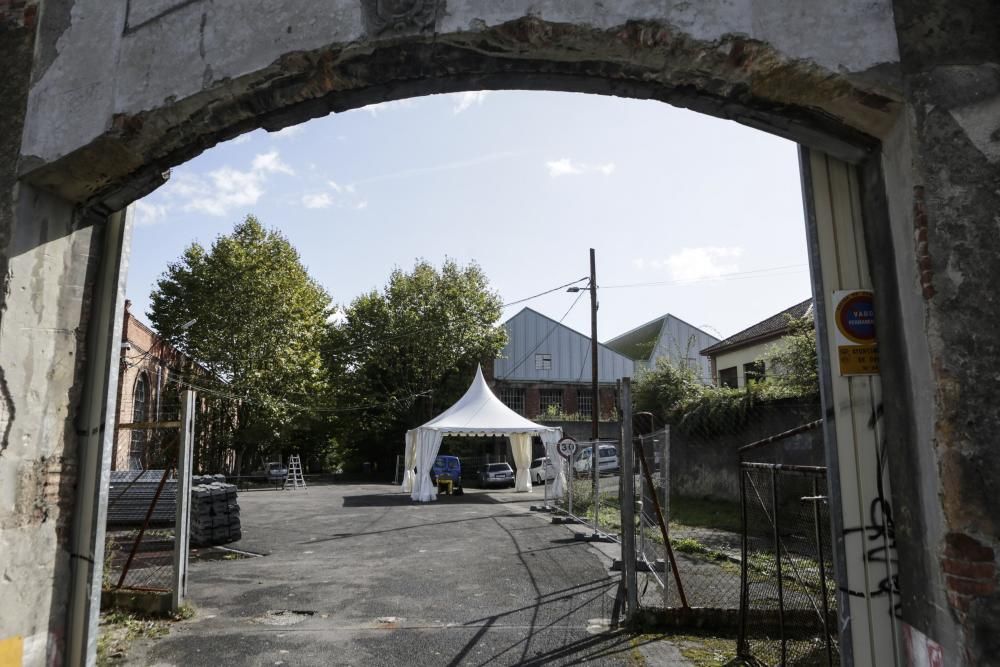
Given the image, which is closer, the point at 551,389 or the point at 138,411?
the point at 138,411

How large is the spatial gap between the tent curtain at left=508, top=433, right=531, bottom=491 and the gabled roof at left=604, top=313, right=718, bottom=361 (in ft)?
58.2

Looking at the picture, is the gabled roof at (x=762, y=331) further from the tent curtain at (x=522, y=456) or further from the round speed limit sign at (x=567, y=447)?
the round speed limit sign at (x=567, y=447)

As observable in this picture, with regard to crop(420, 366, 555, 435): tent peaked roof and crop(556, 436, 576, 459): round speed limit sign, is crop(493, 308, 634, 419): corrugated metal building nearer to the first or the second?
crop(420, 366, 555, 435): tent peaked roof

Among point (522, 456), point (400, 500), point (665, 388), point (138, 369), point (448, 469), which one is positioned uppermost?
point (138, 369)

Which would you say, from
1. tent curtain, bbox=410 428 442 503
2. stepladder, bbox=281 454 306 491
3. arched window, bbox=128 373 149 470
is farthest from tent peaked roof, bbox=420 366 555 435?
arched window, bbox=128 373 149 470

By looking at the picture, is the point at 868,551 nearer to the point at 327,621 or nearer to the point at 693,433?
the point at 327,621

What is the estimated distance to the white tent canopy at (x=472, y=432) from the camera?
68.8ft

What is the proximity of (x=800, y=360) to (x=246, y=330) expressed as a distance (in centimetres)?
2386

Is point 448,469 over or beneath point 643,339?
beneath

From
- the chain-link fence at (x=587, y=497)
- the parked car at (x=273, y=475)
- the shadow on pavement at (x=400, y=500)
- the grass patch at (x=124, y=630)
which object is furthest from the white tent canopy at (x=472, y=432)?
the grass patch at (x=124, y=630)

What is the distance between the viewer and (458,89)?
3711 mm

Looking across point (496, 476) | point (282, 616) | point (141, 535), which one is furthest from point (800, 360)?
point (496, 476)

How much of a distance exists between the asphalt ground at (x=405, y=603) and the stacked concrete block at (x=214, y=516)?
0.49 m

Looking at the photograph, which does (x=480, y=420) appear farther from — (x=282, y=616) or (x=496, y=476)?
(x=282, y=616)
